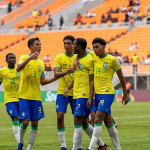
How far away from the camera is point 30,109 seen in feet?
40.9

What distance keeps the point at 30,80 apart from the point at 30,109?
Answer: 2.10 feet

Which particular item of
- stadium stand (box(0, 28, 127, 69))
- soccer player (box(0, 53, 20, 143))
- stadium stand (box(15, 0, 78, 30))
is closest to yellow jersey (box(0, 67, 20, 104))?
soccer player (box(0, 53, 20, 143))

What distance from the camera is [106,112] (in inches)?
473

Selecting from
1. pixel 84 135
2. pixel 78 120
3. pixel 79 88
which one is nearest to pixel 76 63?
pixel 79 88

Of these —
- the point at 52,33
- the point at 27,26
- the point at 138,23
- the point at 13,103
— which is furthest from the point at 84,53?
the point at 27,26

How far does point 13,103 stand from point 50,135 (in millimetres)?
3172

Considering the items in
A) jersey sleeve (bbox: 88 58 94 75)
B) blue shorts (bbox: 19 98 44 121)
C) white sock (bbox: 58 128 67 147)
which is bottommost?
white sock (bbox: 58 128 67 147)

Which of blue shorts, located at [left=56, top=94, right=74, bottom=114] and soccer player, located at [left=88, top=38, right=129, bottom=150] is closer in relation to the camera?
soccer player, located at [left=88, top=38, right=129, bottom=150]

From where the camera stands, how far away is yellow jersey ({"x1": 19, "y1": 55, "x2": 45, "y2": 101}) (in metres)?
12.4

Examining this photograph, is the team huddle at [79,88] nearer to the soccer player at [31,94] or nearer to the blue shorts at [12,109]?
the soccer player at [31,94]

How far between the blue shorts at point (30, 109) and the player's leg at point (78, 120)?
91 centimetres

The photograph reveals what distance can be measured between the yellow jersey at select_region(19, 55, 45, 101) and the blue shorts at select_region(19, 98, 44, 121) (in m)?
0.11

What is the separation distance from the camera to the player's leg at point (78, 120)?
39.4 feet

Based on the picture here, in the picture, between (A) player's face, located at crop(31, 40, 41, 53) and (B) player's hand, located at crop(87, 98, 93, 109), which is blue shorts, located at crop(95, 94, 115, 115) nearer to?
(B) player's hand, located at crop(87, 98, 93, 109)
